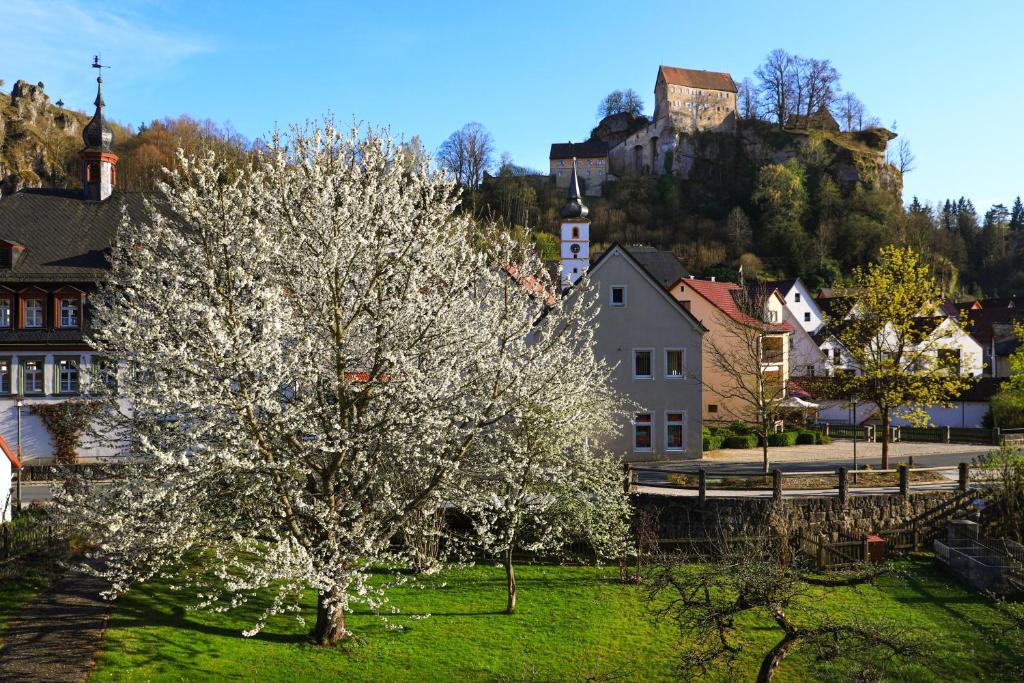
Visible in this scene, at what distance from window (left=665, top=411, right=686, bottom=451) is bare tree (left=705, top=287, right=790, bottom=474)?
1812 millimetres

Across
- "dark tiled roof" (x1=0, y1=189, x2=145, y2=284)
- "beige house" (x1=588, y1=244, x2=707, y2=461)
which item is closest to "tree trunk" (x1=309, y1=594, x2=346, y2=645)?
"beige house" (x1=588, y1=244, x2=707, y2=461)

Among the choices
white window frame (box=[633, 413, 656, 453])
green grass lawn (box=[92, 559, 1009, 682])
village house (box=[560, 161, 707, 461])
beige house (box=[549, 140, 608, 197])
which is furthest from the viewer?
beige house (box=[549, 140, 608, 197])

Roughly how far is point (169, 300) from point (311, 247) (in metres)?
2.52

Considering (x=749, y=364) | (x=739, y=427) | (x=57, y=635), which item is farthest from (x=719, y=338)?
(x=57, y=635)

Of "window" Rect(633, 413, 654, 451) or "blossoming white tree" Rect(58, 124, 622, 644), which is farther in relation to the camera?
"window" Rect(633, 413, 654, 451)

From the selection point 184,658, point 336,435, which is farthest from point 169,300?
point 184,658

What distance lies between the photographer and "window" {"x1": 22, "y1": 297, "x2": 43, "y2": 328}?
33.0 metres

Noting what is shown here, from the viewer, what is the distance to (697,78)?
13000 cm

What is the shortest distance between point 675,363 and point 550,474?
15.7 m

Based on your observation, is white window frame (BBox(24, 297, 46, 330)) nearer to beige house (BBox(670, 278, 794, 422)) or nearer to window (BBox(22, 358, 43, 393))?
window (BBox(22, 358, 43, 393))

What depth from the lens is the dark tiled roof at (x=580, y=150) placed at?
123875 millimetres

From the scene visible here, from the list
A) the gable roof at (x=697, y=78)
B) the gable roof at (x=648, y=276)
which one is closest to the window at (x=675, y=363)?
the gable roof at (x=648, y=276)

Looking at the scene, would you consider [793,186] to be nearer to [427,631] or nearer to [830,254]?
[830,254]

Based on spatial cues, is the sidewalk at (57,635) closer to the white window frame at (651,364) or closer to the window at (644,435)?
the window at (644,435)
